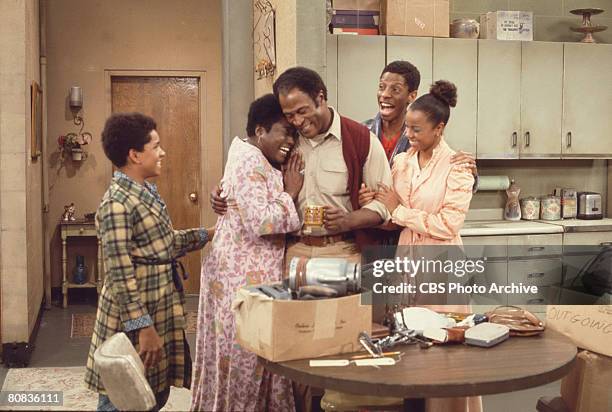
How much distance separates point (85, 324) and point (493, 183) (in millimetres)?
3522

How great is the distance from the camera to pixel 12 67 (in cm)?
501

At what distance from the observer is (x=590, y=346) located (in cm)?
282

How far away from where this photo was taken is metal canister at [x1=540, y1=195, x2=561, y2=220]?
5.91 metres

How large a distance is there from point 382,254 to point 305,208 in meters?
0.43

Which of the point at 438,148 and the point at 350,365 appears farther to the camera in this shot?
the point at 438,148

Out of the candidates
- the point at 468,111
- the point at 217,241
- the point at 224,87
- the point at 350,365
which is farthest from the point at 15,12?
the point at 350,365

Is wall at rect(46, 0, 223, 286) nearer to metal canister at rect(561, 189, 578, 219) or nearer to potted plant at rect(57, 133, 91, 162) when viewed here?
potted plant at rect(57, 133, 91, 162)

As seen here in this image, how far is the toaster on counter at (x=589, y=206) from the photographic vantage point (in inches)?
233

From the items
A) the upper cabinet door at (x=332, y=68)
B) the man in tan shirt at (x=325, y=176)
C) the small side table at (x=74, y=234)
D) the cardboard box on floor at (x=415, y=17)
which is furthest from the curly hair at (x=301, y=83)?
the small side table at (x=74, y=234)

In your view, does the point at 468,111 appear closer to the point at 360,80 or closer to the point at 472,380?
the point at 360,80

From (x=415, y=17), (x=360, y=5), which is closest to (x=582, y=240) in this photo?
(x=415, y=17)

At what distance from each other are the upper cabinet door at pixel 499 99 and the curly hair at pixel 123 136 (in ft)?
11.2

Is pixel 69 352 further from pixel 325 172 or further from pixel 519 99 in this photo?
pixel 519 99

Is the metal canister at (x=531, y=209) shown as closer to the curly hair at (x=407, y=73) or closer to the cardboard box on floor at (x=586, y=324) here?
the curly hair at (x=407, y=73)
